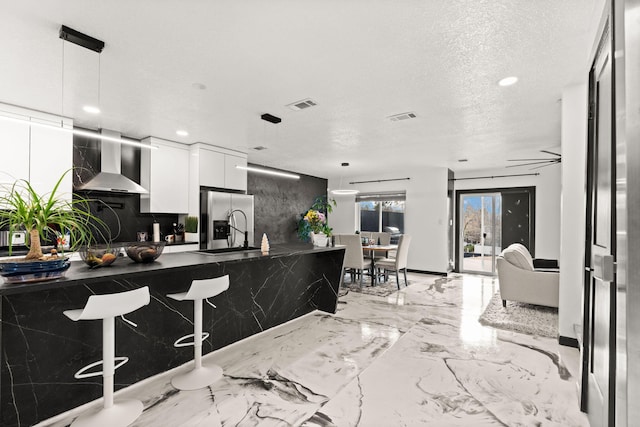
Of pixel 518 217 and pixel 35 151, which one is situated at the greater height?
pixel 35 151

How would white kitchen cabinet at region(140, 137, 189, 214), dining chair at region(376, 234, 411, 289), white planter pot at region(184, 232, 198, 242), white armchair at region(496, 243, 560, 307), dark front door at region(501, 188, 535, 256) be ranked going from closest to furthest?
1. white armchair at region(496, 243, 560, 307)
2. white kitchen cabinet at region(140, 137, 189, 214)
3. white planter pot at region(184, 232, 198, 242)
4. dining chair at region(376, 234, 411, 289)
5. dark front door at region(501, 188, 535, 256)

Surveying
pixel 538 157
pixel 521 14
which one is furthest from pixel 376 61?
Answer: pixel 538 157

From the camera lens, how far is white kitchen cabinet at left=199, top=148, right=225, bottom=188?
5.12m

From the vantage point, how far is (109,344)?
192cm

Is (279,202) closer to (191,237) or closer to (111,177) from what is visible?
(191,237)

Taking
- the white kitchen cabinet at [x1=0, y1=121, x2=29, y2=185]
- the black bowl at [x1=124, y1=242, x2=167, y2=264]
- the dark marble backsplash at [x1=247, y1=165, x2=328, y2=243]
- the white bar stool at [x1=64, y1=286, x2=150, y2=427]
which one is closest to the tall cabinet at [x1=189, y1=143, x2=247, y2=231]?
the dark marble backsplash at [x1=247, y1=165, x2=328, y2=243]

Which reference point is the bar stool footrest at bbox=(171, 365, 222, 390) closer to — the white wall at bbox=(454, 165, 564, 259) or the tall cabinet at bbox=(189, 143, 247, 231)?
the tall cabinet at bbox=(189, 143, 247, 231)

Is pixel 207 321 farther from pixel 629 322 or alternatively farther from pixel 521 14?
pixel 521 14

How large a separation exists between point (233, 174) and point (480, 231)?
232 inches

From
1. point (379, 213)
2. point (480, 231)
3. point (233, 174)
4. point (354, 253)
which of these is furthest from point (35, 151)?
point (480, 231)

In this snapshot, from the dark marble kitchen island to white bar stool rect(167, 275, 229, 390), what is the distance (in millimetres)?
167

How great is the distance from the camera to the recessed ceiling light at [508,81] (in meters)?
2.76

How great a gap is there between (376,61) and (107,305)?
2.52 metres

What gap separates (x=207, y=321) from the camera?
2879 mm
